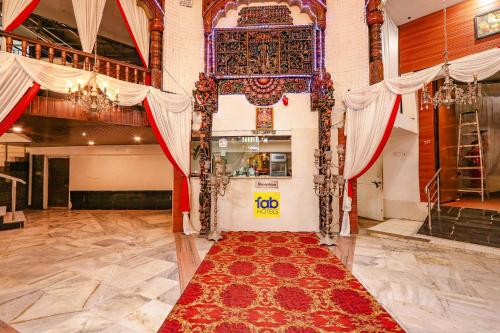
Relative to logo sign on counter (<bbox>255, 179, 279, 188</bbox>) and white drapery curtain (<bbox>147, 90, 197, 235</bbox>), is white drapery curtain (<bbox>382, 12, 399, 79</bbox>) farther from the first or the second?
white drapery curtain (<bbox>147, 90, 197, 235</bbox>)

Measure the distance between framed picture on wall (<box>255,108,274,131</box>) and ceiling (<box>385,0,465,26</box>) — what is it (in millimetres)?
3839

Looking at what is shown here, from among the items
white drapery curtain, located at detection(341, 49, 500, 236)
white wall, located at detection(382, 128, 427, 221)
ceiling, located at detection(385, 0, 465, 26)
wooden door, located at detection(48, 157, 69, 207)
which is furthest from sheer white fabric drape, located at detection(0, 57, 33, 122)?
white wall, located at detection(382, 128, 427, 221)

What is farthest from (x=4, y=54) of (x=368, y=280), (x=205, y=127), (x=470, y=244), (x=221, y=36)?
(x=470, y=244)

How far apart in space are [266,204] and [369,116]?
283cm

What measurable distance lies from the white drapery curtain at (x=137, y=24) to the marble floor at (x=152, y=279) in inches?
158

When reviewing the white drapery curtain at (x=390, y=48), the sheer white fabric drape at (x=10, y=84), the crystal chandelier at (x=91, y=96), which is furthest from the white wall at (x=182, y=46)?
the white drapery curtain at (x=390, y=48)

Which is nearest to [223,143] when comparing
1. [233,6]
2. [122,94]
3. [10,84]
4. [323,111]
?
[122,94]

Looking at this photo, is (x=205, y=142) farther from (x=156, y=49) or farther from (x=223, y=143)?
(x=156, y=49)

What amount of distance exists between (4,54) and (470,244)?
7.97 meters

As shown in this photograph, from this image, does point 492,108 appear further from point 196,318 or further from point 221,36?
point 196,318

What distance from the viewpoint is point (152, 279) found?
2943mm

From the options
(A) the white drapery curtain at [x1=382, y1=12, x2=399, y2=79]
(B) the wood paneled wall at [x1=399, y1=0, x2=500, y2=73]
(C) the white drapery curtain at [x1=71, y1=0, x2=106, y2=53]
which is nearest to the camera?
(C) the white drapery curtain at [x1=71, y1=0, x2=106, y2=53]

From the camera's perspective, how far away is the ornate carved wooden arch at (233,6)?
5227 mm

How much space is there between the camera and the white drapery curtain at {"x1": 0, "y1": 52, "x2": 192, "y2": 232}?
11.0 ft
